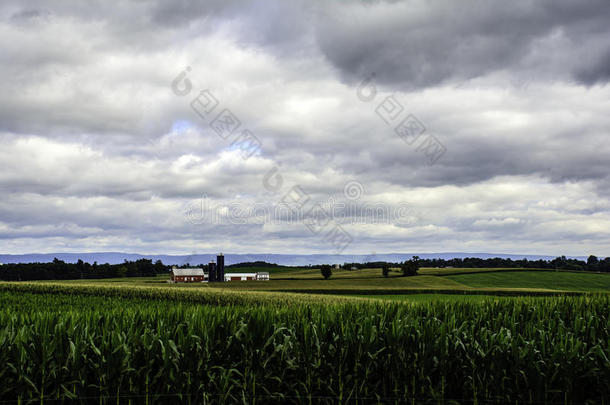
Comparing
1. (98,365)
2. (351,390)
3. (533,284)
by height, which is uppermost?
(98,365)

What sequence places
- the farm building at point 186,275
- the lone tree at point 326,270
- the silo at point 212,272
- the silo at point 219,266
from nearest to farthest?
the silo at point 219,266 → the lone tree at point 326,270 → the silo at point 212,272 → the farm building at point 186,275

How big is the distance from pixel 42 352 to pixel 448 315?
27.8ft

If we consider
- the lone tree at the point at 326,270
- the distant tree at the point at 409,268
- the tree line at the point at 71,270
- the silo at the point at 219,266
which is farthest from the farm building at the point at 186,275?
the distant tree at the point at 409,268

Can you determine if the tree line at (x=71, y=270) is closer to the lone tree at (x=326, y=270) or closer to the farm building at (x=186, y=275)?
the farm building at (x=186, y=275)

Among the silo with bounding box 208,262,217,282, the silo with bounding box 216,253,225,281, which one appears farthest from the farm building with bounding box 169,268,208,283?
the silo with bounding box 216,253,225,281

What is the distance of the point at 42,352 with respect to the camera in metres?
7.12

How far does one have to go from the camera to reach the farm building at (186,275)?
118m

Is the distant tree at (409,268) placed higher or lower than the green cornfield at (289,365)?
lower

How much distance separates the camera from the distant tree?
10262 centimetres

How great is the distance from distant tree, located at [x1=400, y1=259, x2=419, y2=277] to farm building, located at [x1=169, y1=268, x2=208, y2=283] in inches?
2099

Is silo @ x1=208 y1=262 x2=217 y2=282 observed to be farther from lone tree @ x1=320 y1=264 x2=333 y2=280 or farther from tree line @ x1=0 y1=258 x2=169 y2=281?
tree line @ x1=0 y1=258 x2=169 y2=281

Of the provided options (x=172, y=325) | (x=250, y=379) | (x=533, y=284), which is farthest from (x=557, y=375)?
(x=533, y=284)

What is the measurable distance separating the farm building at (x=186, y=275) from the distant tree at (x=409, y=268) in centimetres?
5332

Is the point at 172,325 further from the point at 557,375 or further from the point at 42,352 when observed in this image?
the point at 557,375
